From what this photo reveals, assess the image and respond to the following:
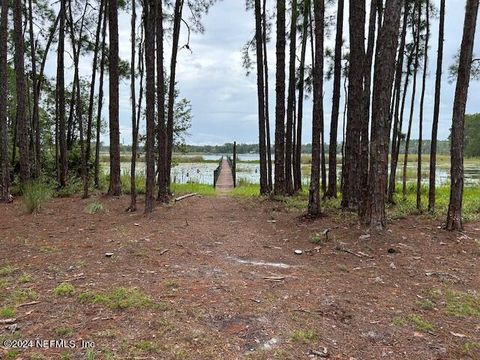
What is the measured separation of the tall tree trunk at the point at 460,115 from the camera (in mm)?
5996

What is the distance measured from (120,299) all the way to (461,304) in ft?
9.77

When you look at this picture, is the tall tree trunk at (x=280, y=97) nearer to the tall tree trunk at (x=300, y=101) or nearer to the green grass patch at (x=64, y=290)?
the tall tree trunk at (x=300, y=101)

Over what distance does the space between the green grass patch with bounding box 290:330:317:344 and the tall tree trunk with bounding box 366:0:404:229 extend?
3.23 meters

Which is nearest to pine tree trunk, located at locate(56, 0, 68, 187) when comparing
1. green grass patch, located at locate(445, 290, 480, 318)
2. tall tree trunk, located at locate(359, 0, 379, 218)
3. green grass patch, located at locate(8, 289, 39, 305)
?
tall tree trunk, located at locate(359, 0, 379, 218)

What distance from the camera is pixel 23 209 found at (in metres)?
7.97

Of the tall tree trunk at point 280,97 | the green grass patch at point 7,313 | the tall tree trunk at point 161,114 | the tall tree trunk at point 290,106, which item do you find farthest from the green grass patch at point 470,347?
the tall tree trunk at point 290,106

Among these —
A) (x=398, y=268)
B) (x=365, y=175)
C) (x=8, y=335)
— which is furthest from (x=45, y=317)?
(x=365, y=175)

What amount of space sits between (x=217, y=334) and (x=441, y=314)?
6.38 ft

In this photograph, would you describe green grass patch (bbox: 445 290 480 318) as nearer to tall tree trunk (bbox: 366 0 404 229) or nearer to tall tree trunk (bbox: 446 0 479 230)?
tall tree trunk (bbox: 366 0 404 229)

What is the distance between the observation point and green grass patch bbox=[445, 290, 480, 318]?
3.31m

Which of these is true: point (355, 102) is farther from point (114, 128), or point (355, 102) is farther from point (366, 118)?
point (114, 128)

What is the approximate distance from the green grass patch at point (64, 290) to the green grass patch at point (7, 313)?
→ 40 centimetres

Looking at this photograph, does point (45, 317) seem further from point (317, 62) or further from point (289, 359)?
point (317, 62)

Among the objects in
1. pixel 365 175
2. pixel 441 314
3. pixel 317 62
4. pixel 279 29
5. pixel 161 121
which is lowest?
pixel 441 314
